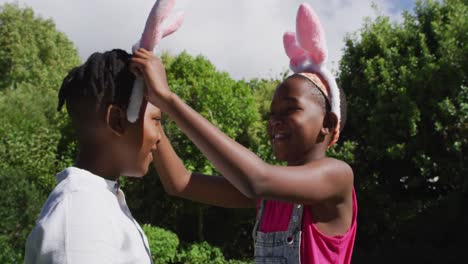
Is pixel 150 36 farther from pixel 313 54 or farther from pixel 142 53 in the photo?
pixel 313 54

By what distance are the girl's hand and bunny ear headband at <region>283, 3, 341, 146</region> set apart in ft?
2.56

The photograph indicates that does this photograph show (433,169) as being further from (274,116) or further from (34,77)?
(34,77)

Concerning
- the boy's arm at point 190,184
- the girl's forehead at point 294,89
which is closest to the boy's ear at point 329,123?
the girl's forehead at point 294,89

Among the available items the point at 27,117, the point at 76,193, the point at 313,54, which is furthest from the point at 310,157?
the point at 27,117

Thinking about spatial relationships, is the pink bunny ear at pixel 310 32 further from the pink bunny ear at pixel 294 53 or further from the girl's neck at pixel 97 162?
the girl's neck at pixel 97 162

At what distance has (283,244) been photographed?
2.33 metres

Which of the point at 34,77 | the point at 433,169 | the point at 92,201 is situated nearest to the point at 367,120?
the point at 433,169

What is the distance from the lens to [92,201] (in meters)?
1.67

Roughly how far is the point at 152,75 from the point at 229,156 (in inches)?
13.0

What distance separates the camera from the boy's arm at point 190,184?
103 inches

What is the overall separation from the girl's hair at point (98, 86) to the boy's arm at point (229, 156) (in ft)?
0.28

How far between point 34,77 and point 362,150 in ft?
69.9

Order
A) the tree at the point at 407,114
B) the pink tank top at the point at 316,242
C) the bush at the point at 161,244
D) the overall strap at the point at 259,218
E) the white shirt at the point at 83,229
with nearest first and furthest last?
the white shirt at the point at 83,229
the pink tank top at the point at 316,242
the overall strap at the point at 259,218
the bush at the point at 161,244
the tree at the point at 407,114

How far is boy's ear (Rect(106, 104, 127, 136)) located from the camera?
186cm
